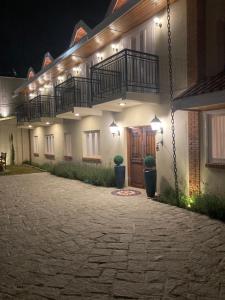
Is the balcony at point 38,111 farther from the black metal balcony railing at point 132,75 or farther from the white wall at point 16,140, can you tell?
the black metal balcony railing at point 132,75

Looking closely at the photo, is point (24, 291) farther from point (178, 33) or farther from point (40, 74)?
point (40, 74)

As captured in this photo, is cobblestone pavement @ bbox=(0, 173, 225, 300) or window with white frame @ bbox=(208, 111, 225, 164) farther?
window with white frame @ bbox=(208, 111, 225, 164)

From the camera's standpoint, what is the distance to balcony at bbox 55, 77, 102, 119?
13.7 meters

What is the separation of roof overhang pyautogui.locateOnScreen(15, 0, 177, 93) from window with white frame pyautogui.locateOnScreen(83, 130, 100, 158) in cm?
399

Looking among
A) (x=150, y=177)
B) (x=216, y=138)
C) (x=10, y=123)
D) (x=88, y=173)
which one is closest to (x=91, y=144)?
(x=88, y=173)

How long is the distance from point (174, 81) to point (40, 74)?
487 inches

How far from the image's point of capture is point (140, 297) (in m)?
3.85

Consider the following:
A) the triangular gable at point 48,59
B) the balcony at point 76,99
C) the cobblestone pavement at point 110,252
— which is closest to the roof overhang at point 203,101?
the cobblestone pavement at point 110,252

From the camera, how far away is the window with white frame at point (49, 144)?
68.5 ft

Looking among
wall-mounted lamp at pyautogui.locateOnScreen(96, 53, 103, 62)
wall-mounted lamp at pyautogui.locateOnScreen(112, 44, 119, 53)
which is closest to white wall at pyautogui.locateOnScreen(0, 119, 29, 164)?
wall-mounted lamp at pyautogui.locateOnScreen(96, 53, 103, 62)

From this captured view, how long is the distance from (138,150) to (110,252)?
6748 mm

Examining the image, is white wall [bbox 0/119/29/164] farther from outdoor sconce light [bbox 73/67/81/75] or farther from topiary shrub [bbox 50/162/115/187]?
outdoor sconce light [bbox 73/67/81/75]

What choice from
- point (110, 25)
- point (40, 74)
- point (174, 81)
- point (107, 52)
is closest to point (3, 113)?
point (40, 74)

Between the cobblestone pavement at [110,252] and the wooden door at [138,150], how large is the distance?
263 cm
